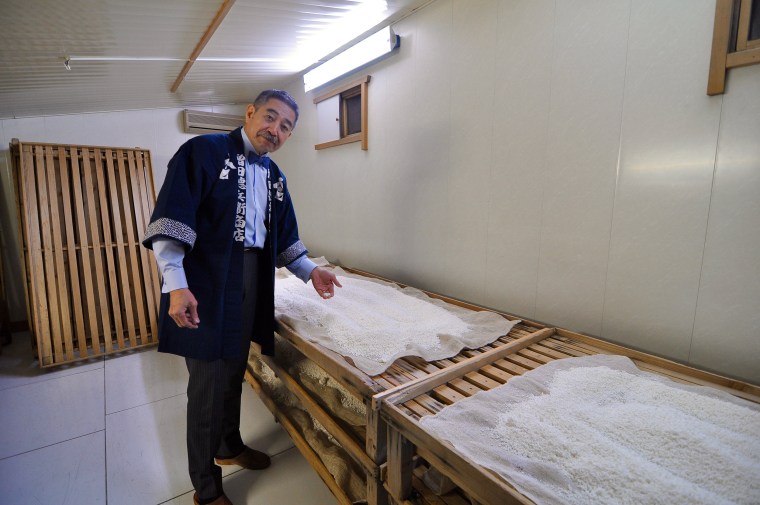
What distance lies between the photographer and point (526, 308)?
182 centimetres

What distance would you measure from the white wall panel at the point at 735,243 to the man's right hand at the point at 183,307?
6.29 feet

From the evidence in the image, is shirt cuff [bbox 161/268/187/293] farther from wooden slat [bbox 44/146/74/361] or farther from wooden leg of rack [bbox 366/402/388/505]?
wooden slat [bbox 44/146/74/361]

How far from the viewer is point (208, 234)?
4.85 feet

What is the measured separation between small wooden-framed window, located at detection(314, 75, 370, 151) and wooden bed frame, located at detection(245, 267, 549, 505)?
1825 mm

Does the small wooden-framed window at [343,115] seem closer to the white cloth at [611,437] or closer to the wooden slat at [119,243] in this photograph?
the wooden slat at [119,243]

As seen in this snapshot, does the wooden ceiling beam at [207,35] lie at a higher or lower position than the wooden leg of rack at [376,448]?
higher

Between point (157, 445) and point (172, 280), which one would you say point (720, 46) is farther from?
point (157, 445)

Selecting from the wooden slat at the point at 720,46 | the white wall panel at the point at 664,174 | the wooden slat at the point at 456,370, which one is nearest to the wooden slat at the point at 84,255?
the wooden slat at the point at 456,370

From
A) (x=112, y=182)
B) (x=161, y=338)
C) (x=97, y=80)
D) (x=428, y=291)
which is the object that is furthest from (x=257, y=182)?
(x=112, y=182)

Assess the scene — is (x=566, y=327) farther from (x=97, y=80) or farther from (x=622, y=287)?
(x=97, y=80)

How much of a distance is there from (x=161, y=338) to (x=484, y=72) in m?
2.11

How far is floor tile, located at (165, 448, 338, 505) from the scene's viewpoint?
1674 mm

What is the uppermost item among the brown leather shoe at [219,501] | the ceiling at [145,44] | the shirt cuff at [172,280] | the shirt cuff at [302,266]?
the ceiling at [145,44]

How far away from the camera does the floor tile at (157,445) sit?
1.72m
